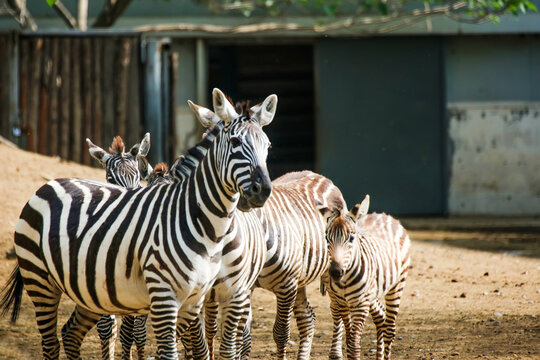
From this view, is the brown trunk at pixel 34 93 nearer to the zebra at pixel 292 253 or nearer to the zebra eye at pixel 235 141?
the zebra at pixel 292 253

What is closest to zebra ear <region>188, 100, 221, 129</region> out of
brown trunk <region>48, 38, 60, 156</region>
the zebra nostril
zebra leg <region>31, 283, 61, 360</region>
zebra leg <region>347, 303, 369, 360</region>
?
the zebra nostril

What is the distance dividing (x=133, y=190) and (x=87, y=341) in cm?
259

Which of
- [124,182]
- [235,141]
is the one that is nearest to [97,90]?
[124,182]

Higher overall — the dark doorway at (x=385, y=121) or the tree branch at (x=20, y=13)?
the tree branch at (x=20, y=13)

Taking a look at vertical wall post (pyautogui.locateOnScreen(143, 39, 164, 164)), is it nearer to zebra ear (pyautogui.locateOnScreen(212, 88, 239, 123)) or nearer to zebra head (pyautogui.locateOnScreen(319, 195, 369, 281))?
zebra head (pyautogui.locateOnScreen(319, 195, 369, 281))

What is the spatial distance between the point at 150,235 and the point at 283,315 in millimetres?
1810

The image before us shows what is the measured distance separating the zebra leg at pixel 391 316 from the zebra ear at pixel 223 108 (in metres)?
2.65

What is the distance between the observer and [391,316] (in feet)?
23.4

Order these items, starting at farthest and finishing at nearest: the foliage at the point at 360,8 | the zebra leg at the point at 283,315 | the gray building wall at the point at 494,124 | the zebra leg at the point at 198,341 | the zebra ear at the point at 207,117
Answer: the gray building wall at the point at 494,124, the foliage at the point at 360,8, the zebra leg at the point at 283,315, the zebra leg at the point at 198,341, the zebra ear at the point at 207,117

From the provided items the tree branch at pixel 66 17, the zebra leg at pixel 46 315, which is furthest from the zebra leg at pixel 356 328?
the tree branch at pixel 66 17

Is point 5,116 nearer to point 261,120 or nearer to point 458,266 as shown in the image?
point 458,266

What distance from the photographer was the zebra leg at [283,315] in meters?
6.55

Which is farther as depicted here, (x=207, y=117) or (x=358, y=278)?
(x=358, y=278)

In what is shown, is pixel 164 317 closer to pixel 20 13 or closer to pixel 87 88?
pixel 87 88
